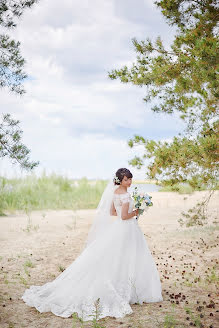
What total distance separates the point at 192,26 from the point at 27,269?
6220mm

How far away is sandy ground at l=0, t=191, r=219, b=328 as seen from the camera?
210 inches

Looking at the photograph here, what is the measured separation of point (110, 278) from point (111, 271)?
0.10 m

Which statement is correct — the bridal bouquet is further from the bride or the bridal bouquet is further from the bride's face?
the bride's face

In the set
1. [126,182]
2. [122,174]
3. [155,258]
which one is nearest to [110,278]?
[126,182]

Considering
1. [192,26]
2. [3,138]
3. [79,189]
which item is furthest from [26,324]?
[79,189]

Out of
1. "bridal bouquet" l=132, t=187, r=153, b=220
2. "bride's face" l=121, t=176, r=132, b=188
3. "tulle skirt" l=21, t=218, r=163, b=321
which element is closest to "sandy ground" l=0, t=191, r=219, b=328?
"tulle skirt" l=21, t=218, r=163, b=321

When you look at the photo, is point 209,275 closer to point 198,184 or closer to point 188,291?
point 188,291

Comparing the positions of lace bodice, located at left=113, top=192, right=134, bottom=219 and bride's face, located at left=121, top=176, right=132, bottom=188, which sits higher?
bride's face, located at left=121, top=176, right=132, bottom=188

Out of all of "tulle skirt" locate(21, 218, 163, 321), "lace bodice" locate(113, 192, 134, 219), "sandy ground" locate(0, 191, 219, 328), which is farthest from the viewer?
"lace bodice" locate(113, 192, 134, 219)

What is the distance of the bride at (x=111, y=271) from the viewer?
5465mm

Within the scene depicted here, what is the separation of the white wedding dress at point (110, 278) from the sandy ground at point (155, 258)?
0.16 meters

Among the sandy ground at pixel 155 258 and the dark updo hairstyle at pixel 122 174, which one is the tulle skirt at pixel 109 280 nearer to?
the sandy ground at pixel 155 258

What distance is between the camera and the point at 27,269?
321 inches

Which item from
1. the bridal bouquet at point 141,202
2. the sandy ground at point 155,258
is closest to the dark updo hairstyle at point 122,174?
the bridal bouquet at point 141,202
